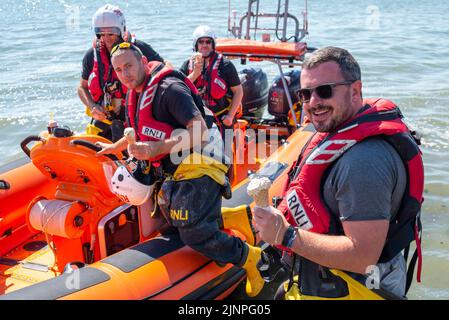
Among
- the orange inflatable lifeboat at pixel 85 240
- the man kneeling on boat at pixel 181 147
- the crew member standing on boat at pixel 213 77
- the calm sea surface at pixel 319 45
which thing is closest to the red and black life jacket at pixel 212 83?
the crew member standing on boat at pixel 213 77

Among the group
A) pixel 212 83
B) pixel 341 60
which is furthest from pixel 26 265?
pixel 341 60

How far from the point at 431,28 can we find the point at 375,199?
16097 millimetres

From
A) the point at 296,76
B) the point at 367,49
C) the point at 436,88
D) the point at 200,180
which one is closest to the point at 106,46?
the point at 200,180

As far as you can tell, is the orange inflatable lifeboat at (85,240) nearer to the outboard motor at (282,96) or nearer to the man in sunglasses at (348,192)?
the man in sunglasses at (348,192)

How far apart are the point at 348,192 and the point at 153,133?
125cm

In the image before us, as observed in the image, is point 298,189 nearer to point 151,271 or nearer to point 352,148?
point 352,148

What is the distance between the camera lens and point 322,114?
1.66m

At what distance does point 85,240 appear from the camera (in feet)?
10.3

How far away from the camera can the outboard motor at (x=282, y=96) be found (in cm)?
540

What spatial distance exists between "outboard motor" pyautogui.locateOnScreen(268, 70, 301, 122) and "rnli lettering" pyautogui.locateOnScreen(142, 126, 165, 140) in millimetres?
3053

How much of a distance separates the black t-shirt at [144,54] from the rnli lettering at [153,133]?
1485 mm

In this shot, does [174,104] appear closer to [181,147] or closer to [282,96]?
[181,147]

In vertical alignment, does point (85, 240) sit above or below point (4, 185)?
below
